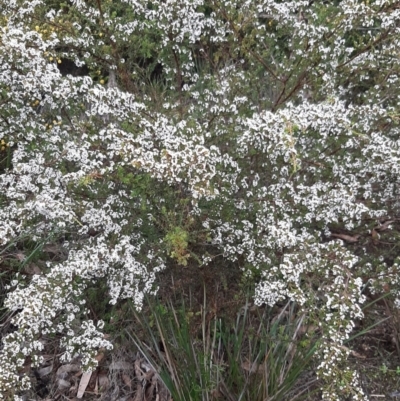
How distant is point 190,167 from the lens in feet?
7.00

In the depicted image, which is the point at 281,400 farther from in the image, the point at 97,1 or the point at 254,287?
the point at 97,1

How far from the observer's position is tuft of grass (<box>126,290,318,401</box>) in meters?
2.72

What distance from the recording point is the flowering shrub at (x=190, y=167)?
7.72 feet

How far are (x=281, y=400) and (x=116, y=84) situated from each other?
2.61 m

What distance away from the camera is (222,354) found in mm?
3027

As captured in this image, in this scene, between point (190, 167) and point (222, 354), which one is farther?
point (222, 354)

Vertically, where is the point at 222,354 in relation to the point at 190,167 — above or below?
below

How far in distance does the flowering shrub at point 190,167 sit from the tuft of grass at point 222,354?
270mm

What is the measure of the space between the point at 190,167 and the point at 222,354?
155 centimetres

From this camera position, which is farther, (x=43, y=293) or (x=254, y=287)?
(x=254, y=287)

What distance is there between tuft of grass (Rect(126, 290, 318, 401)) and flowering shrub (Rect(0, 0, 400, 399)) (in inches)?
10.6

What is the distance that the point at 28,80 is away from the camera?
7.70 ft

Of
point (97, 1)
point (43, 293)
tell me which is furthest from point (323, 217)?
point (97, 1)

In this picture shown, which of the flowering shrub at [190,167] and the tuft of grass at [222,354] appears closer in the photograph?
the flowering shrub at [190,167]
